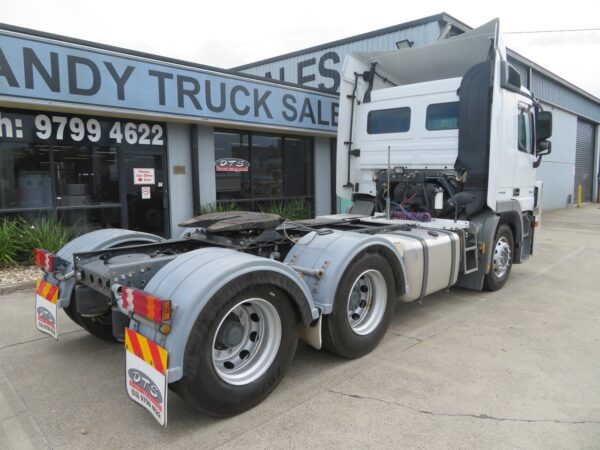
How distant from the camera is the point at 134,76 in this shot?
798 centimetres

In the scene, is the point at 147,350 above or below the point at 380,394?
above

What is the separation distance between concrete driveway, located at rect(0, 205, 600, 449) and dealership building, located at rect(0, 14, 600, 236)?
354cm

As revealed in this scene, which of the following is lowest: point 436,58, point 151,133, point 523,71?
point 151,133

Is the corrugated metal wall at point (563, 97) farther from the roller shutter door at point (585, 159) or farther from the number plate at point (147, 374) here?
the number plate at point (147, 374)

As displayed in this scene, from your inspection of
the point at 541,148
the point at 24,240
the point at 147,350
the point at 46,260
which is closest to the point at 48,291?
the point at 46,260

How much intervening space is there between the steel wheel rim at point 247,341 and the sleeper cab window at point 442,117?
4203 millimetres

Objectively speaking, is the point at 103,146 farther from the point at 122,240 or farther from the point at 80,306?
the point at 80,306

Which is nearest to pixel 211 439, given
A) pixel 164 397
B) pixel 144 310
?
pixel 164 397

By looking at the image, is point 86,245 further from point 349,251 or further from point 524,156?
point 524,156

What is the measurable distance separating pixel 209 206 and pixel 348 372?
260 inches

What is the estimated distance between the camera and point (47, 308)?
3922mm

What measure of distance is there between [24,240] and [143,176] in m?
2.51

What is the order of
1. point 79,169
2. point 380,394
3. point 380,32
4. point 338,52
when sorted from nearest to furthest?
point 380,394 → point 79,169 → point 380,32 → point 338,52

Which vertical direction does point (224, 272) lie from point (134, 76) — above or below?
below
